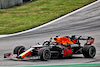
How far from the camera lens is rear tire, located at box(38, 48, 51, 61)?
11163 mm

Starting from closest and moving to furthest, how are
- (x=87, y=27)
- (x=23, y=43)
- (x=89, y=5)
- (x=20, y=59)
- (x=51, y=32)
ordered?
(x=20, y=59)
(x=23, y=43)
(x=51, y=32)
(x=87, y=27)
(x=89, y=5)

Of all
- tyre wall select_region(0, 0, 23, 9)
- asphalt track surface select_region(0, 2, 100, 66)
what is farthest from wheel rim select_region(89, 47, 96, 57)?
tyre wall select_region(0, 0, 23, 9)

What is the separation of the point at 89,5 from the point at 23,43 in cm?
1813

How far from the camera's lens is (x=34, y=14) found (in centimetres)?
3319

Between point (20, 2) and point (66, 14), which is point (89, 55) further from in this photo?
point (20, 2)

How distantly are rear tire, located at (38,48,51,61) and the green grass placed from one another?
Answer: 1375cm

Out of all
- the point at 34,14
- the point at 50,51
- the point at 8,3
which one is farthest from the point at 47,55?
the point at 8,3

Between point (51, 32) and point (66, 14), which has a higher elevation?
point (66, 14)

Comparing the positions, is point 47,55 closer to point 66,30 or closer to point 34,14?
point 66,30

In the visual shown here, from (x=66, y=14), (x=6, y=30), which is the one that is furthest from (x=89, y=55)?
(x=66, y=14)

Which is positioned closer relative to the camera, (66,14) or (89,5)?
(66,14)

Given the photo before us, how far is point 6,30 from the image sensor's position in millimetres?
25938

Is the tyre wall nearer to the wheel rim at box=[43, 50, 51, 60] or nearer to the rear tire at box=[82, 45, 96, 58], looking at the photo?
the rear tire at box=[82, 45, 96, 58]

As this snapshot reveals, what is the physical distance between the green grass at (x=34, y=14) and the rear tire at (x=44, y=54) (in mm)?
13751
